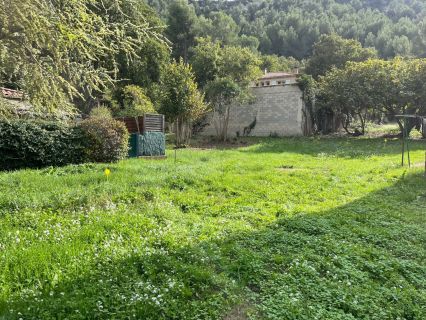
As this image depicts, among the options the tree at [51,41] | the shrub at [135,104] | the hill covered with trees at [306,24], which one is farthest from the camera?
the hill covered with trees at [306,24]

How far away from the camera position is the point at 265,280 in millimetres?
3838

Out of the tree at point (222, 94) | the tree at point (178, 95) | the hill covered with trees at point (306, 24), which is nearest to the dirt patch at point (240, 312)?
the tree at point (178, 95)

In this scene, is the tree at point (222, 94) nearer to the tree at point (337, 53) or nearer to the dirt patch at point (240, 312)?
the tree at point (337, 53)

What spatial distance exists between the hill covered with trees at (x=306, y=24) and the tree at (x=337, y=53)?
51.5 ft

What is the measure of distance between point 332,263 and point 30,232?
3765mm

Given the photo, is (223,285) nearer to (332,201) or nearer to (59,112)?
(59,112)

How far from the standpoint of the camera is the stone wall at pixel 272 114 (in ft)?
82.2

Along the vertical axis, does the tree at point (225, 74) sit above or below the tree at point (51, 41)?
above

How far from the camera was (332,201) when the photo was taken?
7434 mm

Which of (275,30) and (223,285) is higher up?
(275,30)

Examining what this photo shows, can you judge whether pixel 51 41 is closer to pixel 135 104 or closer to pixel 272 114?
pixel 135 104

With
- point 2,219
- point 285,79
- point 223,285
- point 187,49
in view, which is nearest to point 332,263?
point 223,285

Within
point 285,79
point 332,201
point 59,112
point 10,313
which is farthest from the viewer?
point 285,79

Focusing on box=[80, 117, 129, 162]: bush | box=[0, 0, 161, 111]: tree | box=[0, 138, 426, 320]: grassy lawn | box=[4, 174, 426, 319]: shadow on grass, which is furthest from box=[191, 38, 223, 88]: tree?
box=[4, 174, 426, 319]: shadow on grass
